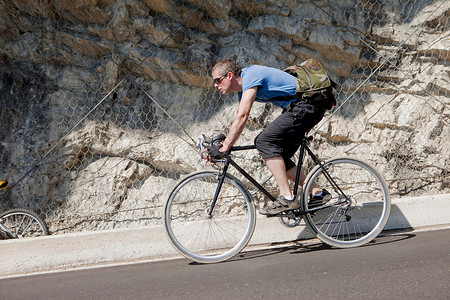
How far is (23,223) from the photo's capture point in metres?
6.13

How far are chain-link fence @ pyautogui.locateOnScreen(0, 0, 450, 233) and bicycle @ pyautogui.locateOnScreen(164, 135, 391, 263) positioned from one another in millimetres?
1344

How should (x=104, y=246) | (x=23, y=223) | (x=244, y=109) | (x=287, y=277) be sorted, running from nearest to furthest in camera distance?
(x=287, y=277) < (x=244, y=109) < (x=104, y=246) < (x=23, y=223)

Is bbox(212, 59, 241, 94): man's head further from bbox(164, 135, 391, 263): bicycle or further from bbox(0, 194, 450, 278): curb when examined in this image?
bbox(0, 194, 450, 278): curb

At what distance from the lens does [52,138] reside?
6.46 metres

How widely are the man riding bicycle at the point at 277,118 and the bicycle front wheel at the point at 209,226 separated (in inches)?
10.6

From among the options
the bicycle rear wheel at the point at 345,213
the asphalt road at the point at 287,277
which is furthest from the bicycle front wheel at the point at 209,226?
the bicycle rear wheel at the point at 345,213

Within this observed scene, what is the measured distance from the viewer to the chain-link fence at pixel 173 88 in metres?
6.37

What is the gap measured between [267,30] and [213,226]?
3.17m

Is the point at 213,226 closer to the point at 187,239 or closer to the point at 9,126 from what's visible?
the point at 187,239

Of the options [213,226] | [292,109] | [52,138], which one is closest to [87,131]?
[52,138]

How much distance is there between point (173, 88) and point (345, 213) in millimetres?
3077

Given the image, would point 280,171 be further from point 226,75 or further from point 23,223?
point 23,223

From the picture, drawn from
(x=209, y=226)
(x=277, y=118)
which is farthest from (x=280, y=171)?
(x=209, y=226)

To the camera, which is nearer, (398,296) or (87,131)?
(398,296)
